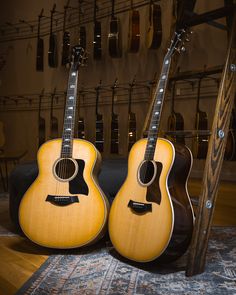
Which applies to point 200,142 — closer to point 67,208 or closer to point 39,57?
point 67,208

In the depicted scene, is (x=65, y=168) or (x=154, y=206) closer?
(x=154, y=206)

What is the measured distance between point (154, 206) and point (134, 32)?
3577mm

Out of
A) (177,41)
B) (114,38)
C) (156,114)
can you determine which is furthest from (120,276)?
(114,38)

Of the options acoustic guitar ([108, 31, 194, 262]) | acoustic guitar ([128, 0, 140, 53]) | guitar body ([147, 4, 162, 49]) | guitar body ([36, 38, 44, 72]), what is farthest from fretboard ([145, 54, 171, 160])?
guitar body ([36, 38, 44, 72])

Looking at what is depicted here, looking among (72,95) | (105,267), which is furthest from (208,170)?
(72,95)

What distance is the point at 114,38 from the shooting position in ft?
16.3

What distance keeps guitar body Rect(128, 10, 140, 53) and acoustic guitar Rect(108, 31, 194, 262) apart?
315 centimetres

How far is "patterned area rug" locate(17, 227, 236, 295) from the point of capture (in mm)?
1454

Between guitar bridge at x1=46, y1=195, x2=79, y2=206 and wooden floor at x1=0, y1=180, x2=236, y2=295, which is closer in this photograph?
wooden floor at x1=0, y1=180, x2=236, y2=295

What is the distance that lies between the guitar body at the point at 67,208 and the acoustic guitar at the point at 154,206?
0.10m

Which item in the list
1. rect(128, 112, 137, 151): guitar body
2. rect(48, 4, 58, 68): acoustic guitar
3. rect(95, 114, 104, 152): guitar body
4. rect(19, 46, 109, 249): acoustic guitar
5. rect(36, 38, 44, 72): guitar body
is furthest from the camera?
rect(36, 38, 44, 72): guitar body

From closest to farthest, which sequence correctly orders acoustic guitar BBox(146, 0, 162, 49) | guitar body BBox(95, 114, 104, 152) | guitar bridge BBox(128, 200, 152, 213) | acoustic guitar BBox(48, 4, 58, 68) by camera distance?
guitar bridge BBox(128, 200, 152, 213) < acoustic guitar BBox(146, 0, 162, 49) < guitar body BBox(95, 114, 104, 152) < acoustic guitar BBox(48, 4, 58, 68)

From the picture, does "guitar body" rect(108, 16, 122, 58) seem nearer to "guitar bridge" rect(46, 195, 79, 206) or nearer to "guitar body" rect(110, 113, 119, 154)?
"guitar body" rect(110, 113, 119, 154)

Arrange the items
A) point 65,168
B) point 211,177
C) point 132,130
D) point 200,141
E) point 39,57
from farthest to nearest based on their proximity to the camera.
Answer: point 39,57, point 132,130, point 200,141, point 65,168, point 211,177
